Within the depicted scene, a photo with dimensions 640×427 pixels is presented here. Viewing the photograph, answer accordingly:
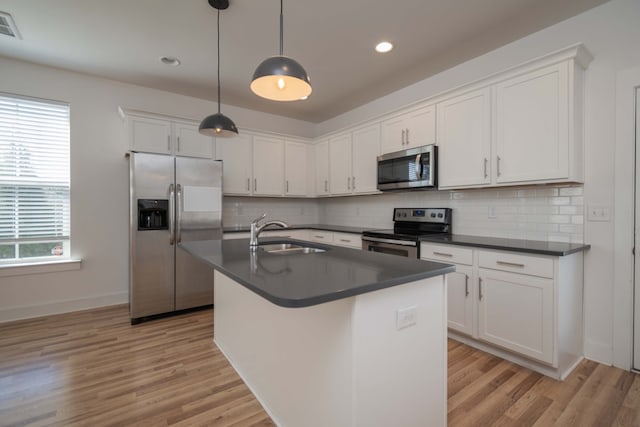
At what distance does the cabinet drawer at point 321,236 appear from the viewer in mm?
4082

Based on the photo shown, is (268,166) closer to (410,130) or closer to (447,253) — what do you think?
(410,130)

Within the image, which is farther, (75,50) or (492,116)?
(75,50)

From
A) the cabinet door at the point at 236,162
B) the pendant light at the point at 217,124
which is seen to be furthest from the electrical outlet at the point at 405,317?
the cabinet door at the point at 236,162

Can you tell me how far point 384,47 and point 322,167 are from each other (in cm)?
211

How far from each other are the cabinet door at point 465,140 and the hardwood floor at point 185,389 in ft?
5.03

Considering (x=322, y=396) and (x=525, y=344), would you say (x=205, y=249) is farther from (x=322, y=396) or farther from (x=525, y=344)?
(x=525, y=344)

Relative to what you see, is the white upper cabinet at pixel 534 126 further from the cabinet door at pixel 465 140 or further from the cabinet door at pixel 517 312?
the cabinet door at pixel 517 312

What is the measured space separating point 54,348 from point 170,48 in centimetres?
288

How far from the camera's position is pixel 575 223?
233 centimetres

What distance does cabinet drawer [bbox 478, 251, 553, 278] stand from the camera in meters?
2.01

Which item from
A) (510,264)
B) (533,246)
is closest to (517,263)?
(510,264)

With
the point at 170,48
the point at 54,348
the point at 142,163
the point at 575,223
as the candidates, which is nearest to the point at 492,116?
the point at 575,223

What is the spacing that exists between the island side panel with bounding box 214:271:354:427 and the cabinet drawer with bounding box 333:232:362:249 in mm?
1796

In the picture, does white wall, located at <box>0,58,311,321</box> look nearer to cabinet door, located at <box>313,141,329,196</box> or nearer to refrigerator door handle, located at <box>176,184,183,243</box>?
refrigerator door handle, located at <box>176,184,183,243</box>
